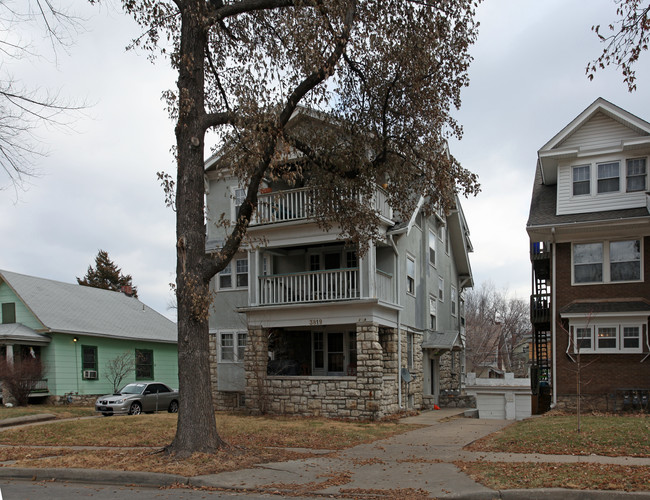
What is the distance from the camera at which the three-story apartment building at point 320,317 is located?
775 inches

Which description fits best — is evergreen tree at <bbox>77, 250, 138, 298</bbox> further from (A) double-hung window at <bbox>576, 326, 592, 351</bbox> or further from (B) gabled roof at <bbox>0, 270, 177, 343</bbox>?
(A) double-hung window at <bbox>576, 326, 592, 351</bbox>

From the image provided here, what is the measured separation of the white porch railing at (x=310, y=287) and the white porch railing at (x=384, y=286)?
0.71 metres

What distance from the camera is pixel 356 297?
65.1ft

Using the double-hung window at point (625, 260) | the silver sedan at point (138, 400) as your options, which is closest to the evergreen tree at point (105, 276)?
the silver sedan at point (138, 400)

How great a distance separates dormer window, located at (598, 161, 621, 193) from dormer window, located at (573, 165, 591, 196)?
14.4 inches

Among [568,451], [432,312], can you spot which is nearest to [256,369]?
[432,312]

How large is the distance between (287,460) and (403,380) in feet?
37.5

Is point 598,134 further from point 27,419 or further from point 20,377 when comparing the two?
Result: point 20,377

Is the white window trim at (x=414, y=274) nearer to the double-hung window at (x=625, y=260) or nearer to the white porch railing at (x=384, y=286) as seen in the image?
the white porch railing at (x=384, y=286)

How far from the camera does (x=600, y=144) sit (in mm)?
20391

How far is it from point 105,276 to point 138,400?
36853 millimetres

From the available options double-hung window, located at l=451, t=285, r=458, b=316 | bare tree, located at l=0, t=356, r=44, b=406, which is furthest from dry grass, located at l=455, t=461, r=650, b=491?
double-hung window, located at l=451, t=285, r=458, b=316

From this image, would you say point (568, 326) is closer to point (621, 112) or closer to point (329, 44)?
point (621, 112)

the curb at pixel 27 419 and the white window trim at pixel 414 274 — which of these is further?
the white window trim at pixel 414 274
